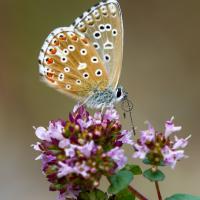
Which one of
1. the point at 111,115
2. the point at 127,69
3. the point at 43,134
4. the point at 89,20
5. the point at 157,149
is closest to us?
the point at 157,149

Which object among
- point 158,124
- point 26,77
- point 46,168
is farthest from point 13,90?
point 46,168

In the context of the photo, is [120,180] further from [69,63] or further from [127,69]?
[127,69]

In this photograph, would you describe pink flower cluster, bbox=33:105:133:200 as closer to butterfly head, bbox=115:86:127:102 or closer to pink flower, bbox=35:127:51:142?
pink flower, bbox=35:127:51:142

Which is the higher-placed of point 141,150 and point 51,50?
point 51,50

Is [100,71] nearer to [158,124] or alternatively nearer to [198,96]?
[158,124]

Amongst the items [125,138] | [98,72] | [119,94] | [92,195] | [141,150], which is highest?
[98,72]

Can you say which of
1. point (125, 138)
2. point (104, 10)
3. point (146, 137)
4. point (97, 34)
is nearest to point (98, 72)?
point (97, 34)
